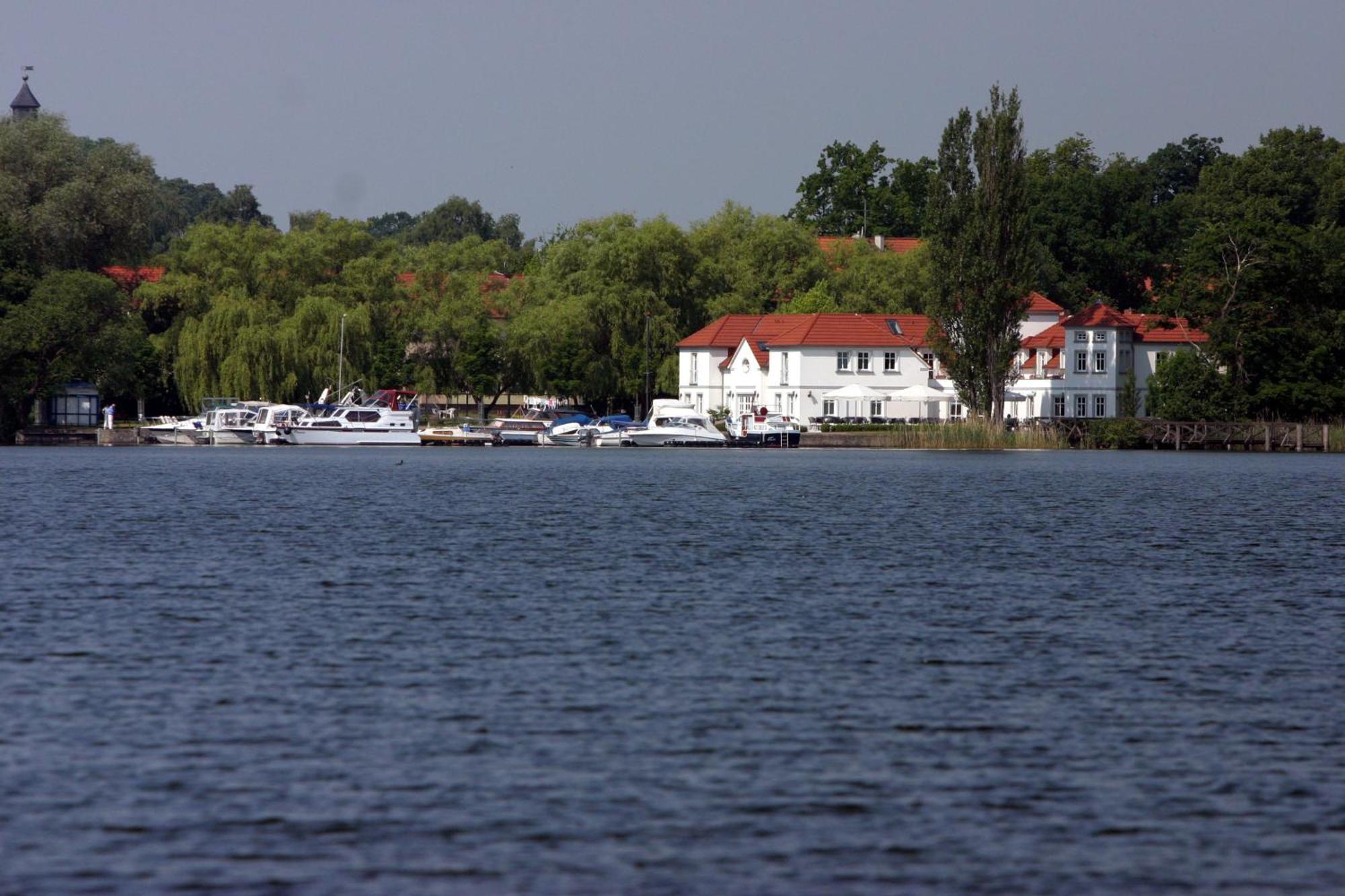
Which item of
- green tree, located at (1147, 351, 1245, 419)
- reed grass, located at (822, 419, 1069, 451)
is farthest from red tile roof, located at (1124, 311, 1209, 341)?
reed grass, located at (822, 419, 1069, 451)

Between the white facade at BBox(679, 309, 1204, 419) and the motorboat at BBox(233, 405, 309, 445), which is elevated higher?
the white facade at BBox(679, 309, 1204, 419)

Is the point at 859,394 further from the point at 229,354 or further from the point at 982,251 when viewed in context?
the point at 229,354

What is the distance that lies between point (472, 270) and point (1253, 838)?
129610 millimetres

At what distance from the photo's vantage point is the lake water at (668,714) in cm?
1303

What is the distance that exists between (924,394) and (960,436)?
15552 millimetres

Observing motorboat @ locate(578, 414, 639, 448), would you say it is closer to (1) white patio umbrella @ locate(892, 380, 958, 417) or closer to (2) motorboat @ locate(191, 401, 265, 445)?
(1) white patio umbrella @ locate(892, 380, 958, 417)

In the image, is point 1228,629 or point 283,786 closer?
point 283,786

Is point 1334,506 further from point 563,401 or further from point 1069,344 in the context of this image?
point 563,401

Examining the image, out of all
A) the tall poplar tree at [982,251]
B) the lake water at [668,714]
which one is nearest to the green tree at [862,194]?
the tall poplar tree at [982,251]

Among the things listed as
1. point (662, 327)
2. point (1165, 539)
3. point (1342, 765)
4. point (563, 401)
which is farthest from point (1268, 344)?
point (1342, 765)

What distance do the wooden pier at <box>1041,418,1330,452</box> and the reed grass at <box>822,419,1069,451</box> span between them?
211 inches

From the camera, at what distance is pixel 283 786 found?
1500cm

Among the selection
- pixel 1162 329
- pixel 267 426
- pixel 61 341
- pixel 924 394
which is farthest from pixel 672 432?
pixel 61 341

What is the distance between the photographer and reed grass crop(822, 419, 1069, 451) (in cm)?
10200
